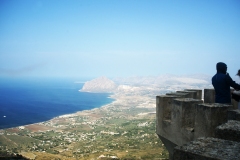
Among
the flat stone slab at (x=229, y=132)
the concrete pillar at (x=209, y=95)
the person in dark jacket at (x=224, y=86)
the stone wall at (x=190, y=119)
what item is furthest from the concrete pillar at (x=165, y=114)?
the flat stone slab at (x=229, y=132)

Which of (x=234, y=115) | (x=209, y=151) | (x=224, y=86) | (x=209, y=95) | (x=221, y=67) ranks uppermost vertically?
(x=221, y=67)

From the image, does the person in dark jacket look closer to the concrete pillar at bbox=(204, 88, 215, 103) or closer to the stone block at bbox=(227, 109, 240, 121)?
the stone block at bbox=(227, 109, 240, 121)

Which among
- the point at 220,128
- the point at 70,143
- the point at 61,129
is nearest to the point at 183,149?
the point at 220,128

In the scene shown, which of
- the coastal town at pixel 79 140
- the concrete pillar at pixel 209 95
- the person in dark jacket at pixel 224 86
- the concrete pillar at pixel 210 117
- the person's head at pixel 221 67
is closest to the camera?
the concrete pillar at pixel 210 117

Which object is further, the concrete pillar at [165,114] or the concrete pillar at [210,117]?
the concrete pillar at [165,114]

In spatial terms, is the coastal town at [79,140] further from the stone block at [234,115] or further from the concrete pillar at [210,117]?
the stone block at [234,115]

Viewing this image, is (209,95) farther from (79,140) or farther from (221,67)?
(79,140)

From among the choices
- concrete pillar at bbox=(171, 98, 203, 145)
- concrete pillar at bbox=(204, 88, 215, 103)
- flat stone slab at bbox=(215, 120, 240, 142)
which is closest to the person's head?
concrete pillar at bbox=(171, 98, 203, 145)

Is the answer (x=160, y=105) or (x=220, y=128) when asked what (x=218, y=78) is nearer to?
(x=160, y=105)

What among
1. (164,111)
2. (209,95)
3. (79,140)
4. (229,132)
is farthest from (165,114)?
(79,140)
